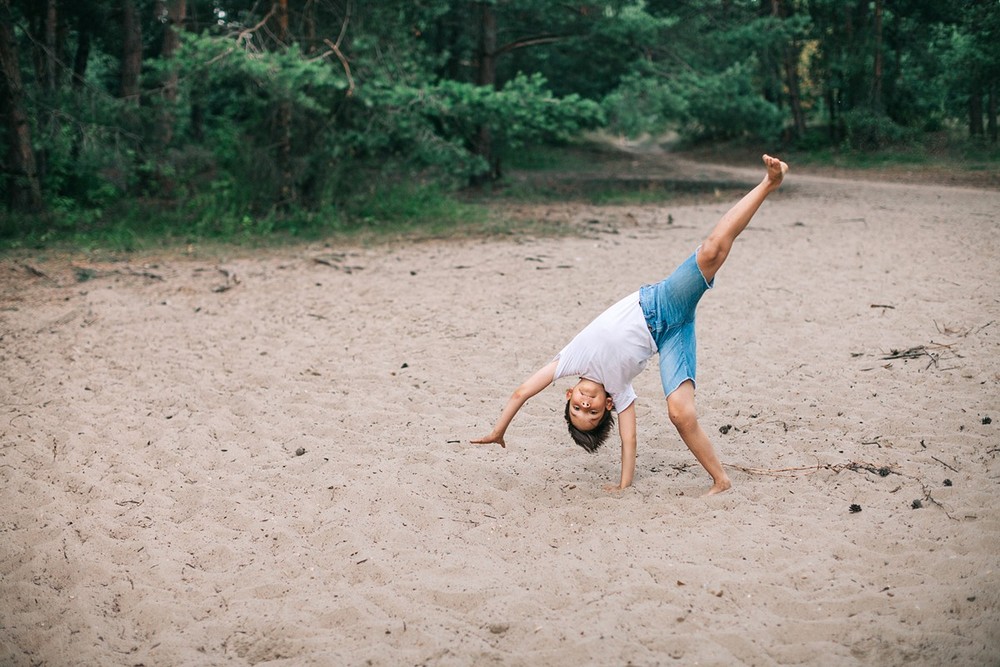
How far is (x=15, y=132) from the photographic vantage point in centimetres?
1213

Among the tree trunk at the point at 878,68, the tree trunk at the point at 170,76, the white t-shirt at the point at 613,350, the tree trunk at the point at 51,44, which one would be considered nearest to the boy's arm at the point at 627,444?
the white t-shirt at the point at 613,350

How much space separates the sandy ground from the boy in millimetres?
381

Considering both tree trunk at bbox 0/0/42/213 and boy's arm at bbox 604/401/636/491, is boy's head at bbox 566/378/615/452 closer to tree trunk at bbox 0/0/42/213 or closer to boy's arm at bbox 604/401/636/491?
boy's arm at bbox 604/401/636/491

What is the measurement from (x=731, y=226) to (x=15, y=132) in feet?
38.9

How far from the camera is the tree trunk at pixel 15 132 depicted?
11664mm

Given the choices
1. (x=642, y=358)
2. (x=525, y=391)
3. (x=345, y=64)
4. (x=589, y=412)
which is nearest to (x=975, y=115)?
(x=345, y=64)

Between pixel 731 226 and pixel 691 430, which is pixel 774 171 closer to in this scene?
pixel 731 226

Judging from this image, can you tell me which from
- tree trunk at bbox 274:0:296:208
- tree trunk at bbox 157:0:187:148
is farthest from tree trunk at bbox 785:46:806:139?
tree trunk at bbox 157:0:187:148

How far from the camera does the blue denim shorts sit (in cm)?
427

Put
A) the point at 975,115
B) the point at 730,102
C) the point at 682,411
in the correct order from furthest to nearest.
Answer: the point at 975,115 < the point at 730,102 < the point at 682,411

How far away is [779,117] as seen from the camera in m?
16.0

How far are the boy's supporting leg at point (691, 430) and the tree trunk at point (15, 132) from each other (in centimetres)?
1151

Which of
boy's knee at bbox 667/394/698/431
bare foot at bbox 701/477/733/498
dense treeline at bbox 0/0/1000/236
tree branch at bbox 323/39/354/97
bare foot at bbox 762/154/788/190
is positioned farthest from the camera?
dense treeline at bbox 0/0/1000/236

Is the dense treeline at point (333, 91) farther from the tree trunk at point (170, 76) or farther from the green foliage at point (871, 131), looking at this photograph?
the green foliage at point (871, 131)
